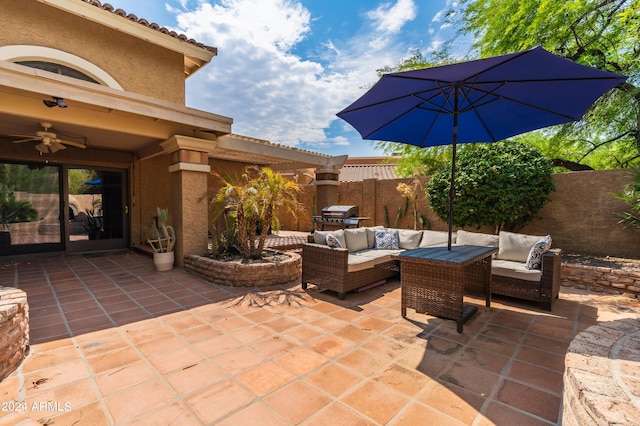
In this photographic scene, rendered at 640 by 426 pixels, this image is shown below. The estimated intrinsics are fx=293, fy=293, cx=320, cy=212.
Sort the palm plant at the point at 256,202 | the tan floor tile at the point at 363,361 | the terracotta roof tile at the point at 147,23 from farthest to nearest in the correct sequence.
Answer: the terracotta roof tile at the point at 147,23, the palm plant at the point at 256,202, the tan floor tile at the point at 363,361

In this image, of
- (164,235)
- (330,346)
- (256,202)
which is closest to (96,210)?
(164,235)

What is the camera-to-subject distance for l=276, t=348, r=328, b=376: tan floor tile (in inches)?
101

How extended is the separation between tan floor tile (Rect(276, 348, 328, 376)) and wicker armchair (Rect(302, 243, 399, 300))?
5.15 ft

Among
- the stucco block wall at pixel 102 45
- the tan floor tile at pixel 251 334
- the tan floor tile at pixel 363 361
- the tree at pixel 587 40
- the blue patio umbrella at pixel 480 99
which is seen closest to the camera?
the tan floor tile at pixel 363 361

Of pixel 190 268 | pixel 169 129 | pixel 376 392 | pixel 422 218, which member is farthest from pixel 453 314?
pixel 169 129

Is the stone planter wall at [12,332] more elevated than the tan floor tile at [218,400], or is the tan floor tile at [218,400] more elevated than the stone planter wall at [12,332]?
the stone planter wall at [12,332]

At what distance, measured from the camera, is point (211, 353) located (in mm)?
2830

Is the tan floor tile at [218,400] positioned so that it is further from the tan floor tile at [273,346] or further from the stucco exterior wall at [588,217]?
the stucco exterior wall at [588,217]

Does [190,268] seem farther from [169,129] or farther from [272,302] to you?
[169,129]

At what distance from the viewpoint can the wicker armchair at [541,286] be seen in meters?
3.90

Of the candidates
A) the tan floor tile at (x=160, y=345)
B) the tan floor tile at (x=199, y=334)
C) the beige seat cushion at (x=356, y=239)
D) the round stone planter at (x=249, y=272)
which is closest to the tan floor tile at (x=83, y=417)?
the tan floor tile at (x=160, y=345)

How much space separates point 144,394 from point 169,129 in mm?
5328

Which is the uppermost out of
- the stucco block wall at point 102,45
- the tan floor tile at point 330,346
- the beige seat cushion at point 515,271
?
the stucco block wall at point 102,45

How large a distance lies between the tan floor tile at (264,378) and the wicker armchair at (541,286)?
3434 millimetres
